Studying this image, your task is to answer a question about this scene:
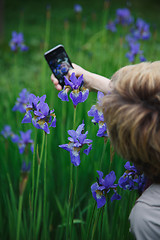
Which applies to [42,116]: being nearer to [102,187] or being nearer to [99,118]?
[99,118]

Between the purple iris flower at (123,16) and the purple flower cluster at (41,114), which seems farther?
the purple iris flower at (123,16)

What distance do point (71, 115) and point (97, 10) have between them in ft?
18.1

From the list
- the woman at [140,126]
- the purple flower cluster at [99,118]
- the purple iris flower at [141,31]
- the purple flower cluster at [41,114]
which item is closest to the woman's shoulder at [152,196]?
the woman at [140,126]

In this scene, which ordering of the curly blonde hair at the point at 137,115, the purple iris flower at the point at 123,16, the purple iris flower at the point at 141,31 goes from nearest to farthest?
1. the curly blonde hair at the point at 137,115
2. the purple iris flower at the point at 141,31
3. the purple iris flower at the point at 123,16

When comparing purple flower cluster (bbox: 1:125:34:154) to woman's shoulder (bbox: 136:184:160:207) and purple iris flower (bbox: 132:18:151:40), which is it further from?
purple iris flower (bbox: 132:18:151:40)

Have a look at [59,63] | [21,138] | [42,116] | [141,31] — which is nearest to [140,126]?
[42,116]

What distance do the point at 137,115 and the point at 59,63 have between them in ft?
1.82

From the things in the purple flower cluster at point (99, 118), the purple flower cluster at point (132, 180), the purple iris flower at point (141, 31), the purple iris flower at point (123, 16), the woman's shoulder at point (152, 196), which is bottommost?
the woman's shoulder at point (152, 196)

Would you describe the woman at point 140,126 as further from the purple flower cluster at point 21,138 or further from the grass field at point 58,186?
the purple flower cluster at point 21,138

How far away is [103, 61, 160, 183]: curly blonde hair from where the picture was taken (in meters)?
0.77

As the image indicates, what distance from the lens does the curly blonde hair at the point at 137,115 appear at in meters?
0.77

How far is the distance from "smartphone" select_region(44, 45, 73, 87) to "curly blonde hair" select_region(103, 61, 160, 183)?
400 mm

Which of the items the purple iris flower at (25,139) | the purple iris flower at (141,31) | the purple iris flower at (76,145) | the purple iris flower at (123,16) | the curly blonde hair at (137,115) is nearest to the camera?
the curly blonde hair at (137,115)

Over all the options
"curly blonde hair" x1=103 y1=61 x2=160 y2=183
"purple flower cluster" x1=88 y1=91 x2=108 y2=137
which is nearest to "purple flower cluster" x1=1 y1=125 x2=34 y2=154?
"purple flower cluster" x1=88 y1=91 x2=108 y2=137
